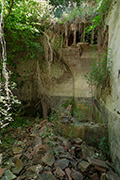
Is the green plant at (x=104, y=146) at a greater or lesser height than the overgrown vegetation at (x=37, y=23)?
lesser

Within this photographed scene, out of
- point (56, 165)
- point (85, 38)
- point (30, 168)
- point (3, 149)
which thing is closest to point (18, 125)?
point (3, 149)

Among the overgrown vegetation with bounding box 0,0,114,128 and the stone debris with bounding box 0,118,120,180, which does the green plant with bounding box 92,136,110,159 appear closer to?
the stone debris with bounding box 0,118,120,180

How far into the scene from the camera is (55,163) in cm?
260

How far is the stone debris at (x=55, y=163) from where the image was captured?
2.40 m

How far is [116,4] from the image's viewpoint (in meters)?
2.68

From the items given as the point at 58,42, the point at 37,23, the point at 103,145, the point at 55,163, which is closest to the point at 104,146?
the point at 103,145

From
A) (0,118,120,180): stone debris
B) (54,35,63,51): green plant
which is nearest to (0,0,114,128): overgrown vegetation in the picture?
(54,35,63,51): green plant

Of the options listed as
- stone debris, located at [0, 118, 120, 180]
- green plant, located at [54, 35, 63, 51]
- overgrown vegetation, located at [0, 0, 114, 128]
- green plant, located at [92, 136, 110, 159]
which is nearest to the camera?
stone debris, located at [0, 118, 120, 180]

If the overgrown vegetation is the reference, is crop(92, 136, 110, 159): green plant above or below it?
below

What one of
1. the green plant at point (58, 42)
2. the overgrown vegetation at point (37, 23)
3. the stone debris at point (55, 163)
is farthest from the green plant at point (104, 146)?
the green plant at point (58, 42)

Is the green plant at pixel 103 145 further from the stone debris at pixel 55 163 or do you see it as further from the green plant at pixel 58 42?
the green plant at pixel 58 42

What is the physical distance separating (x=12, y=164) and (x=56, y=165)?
4.46 feet

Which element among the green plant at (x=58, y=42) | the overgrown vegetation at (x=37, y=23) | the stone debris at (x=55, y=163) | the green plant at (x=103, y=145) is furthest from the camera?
the green plant at (x=58, y=42)

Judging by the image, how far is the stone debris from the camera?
2.40 meters
